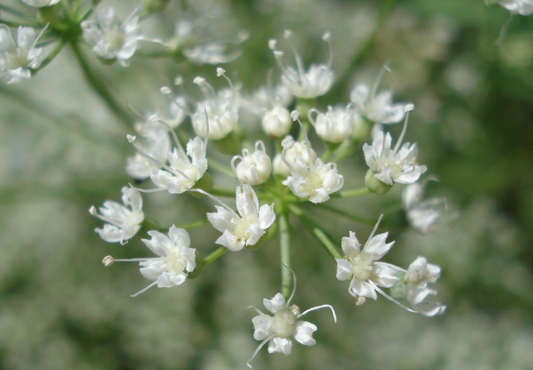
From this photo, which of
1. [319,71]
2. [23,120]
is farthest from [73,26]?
[23,120]

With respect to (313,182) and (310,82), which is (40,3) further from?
(313,182)

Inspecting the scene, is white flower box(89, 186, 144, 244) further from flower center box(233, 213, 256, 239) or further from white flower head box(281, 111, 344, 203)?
white flower head box(281, 111, 344, 203)

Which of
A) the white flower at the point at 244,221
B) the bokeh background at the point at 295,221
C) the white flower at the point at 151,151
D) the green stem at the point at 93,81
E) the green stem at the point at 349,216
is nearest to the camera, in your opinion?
the white flower at the point at 244,221

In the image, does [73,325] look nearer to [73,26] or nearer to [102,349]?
[102,349]

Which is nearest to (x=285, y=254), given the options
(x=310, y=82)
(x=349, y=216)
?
(x=349, y=216)

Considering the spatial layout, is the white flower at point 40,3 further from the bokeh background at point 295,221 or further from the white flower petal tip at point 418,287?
the white flower petal tip at point 418,287

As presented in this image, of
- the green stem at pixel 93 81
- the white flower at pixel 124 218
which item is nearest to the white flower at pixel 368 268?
the white flower at pixel 124 218

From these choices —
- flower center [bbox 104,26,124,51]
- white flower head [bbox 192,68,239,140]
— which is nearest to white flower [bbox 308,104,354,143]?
white flower head [bbox 192,68,239,140]
